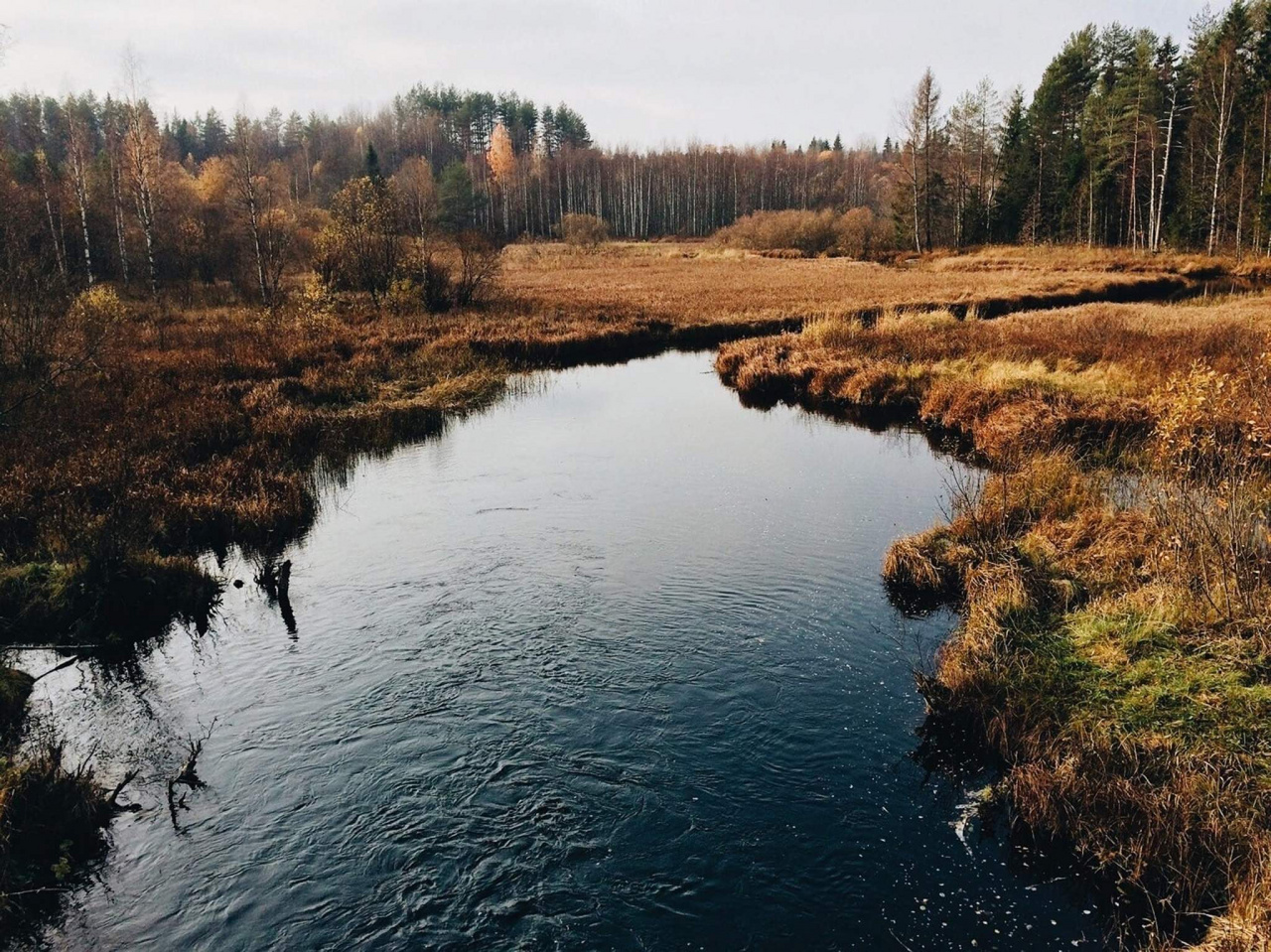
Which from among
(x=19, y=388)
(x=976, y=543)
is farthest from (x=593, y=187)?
(x=976, y=543)

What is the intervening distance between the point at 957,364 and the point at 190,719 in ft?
63.3

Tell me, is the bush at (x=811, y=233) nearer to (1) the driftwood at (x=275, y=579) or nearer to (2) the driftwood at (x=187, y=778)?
(1) the driftwood at (x=275, y=579)

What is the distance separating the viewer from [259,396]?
18641 millimetres

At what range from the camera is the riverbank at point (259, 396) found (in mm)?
10094

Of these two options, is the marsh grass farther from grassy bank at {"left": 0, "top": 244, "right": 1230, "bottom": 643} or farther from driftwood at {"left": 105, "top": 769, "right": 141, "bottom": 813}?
grassy bank at {"left": 0, "top": 244, "right": 1230, "bottom": 643}

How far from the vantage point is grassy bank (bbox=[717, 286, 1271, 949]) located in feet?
17.9

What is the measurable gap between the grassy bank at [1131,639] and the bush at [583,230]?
215 feet

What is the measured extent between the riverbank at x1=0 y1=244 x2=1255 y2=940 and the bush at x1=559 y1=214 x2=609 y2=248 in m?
33.0

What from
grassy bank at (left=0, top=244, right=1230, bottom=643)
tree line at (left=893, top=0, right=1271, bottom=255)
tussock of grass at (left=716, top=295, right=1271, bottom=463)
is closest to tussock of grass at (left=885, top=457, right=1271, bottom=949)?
tussock of grass at (left=716, top=295, right=1271, bottom=463)

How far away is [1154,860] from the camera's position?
17.9 ft

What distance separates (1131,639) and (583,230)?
→ 7532cm

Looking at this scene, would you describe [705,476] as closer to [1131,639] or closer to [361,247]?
[1131,639]

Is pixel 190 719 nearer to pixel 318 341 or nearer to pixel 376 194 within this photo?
pixel 318 341


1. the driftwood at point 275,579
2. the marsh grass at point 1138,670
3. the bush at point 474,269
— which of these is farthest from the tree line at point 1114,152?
the driftwood at point 275,579
